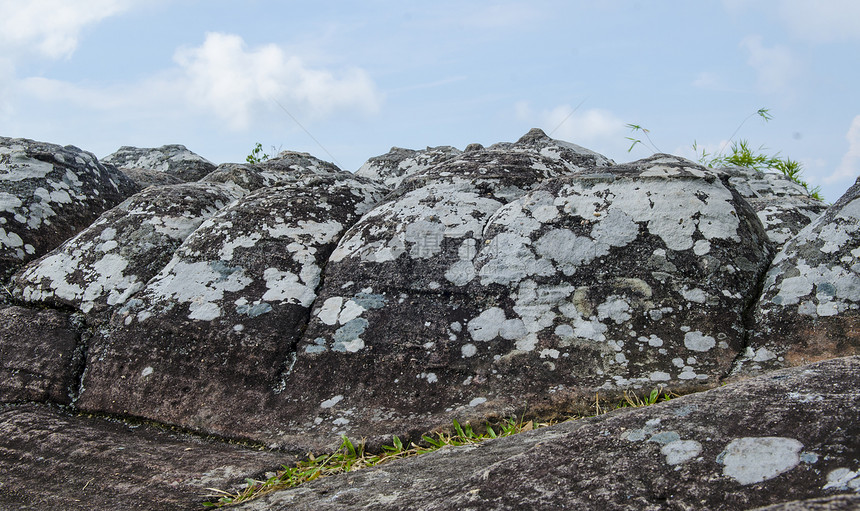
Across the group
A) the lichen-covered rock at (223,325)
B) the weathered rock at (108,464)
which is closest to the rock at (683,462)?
the weathered rock at (108,464)

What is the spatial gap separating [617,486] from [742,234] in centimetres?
270

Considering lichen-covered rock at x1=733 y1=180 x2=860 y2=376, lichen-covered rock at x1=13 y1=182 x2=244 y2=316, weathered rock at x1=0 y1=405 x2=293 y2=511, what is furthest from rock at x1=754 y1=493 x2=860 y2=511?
lichen-covered rock at x1=13 y1=182 x2=244 y2=316

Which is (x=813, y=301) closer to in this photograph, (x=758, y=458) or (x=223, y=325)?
(x=758, y=458)

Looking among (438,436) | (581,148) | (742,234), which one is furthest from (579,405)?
(581,148)

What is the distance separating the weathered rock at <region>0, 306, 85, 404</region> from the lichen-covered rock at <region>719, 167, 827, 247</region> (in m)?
5.06

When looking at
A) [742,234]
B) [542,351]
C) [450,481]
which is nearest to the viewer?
[450,481]

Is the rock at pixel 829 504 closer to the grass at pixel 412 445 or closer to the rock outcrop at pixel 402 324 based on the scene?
the rock outcrop at pixel 402 324

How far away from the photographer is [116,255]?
4.94 metres

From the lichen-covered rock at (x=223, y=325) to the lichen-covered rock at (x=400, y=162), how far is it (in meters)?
2.54

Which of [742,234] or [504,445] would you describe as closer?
[504,445]

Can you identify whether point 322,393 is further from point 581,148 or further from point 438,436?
point 581,148

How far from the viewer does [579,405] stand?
337 cm

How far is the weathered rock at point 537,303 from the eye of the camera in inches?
137

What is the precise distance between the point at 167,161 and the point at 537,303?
7.79 m
